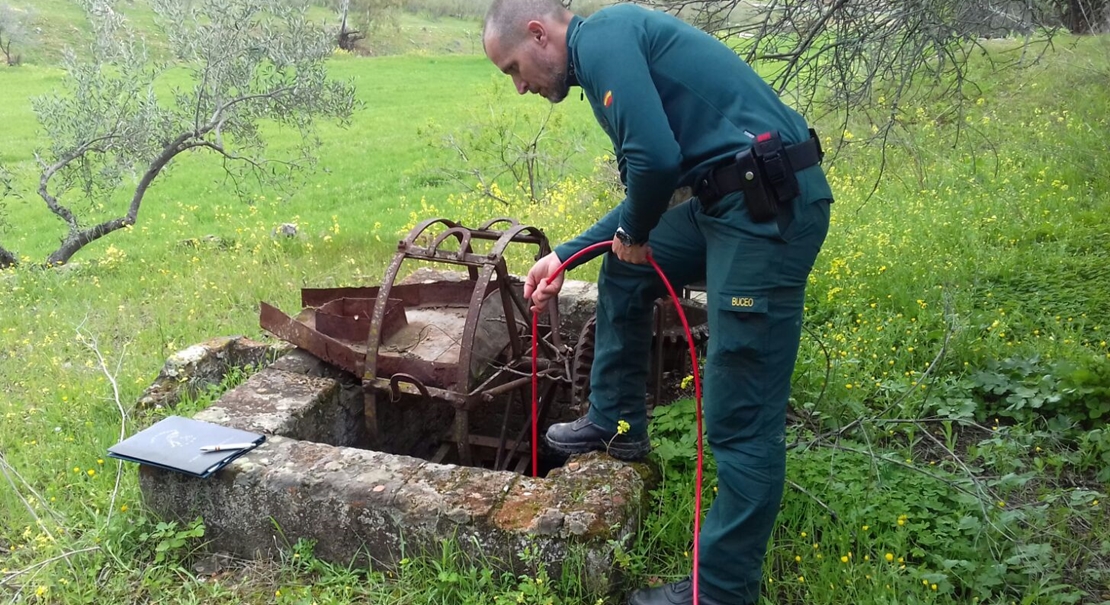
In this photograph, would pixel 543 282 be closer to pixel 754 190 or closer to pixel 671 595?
pixel 754 190

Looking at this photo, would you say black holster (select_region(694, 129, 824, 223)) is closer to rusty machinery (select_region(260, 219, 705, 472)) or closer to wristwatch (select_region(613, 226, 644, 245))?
wristwatch (select_region(613, 226, 644, 245))

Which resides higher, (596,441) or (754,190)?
(754,190)

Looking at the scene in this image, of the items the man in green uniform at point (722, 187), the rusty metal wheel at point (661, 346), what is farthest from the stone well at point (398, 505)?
the rusty metal wheel at point (661, 346)

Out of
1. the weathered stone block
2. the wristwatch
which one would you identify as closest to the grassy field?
the weathered stone block

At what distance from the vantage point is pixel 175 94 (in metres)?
8.98

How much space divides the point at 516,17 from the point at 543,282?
3.12ft

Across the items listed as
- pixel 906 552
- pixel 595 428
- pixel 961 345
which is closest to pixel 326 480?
pixel 595 428

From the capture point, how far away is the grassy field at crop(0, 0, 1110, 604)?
118 inches

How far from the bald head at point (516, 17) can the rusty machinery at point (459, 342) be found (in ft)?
3.57

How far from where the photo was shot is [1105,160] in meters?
8.02

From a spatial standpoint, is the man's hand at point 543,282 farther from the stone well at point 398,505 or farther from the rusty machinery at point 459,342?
the stone well at point 398,505

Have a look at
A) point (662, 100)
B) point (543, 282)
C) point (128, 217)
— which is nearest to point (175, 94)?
point (128, 217)

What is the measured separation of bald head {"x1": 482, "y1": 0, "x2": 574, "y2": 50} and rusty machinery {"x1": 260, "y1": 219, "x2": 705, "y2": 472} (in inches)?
42.9

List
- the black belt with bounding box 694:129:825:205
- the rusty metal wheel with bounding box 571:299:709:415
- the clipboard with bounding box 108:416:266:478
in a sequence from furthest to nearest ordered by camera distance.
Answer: the rusty metal wheel with bounding box 571:299:709:415 < the clipboard with bounding box 108:416:266:478 < the black belt with bounding box 694:129:825:205
